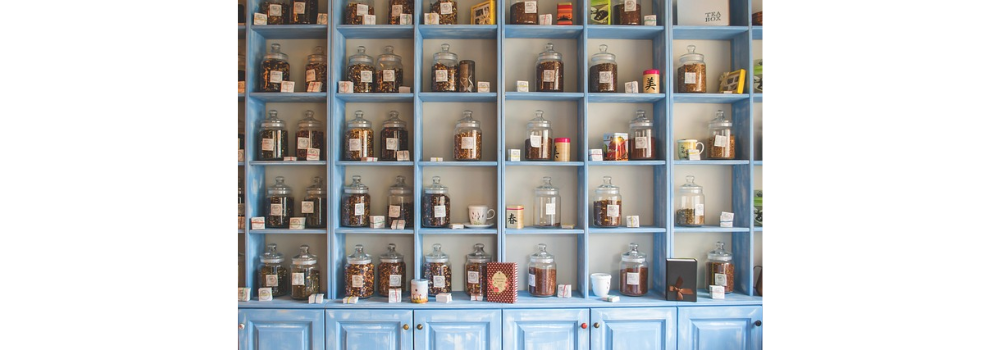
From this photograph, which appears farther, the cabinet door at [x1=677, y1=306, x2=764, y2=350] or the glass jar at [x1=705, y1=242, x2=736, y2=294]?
the glass jar at [x1=705, y1=242, x2=736, y2=294]

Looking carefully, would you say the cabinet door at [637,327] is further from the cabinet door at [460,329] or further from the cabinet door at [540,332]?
the cabinet door at [460,329]

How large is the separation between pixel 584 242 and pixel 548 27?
1172mm

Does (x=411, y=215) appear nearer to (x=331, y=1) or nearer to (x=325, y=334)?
(x=325, y=334)

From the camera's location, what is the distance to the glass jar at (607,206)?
Result: 9.00ft

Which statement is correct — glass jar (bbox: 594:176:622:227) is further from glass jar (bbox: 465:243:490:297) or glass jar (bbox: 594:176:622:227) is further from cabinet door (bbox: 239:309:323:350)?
cabinet door (bbox: 239:309:323:350)

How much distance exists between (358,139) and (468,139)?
0.60 metres

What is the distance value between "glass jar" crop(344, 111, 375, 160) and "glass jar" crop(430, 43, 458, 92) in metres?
0.43

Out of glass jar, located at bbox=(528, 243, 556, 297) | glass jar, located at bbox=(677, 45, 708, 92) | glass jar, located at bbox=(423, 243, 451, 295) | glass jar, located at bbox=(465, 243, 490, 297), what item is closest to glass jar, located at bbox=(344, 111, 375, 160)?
glass jar, located at bbox=(423, 243, 451, 295)

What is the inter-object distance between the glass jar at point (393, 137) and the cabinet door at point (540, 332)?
106 centimetres

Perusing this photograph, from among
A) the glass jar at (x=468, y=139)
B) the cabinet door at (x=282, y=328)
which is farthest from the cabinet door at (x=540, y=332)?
the cabinet door at (x=282, y=328)

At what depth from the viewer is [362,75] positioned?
270 cm

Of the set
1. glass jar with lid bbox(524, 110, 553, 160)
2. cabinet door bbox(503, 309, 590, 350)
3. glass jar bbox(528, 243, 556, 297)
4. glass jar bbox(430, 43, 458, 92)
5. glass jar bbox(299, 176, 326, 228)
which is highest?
glass jar bbox(430, 43, 458, 92)

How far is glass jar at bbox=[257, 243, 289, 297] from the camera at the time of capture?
2719 millimetres
